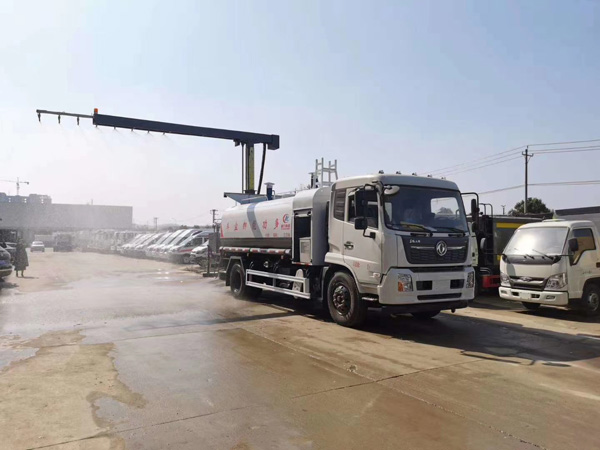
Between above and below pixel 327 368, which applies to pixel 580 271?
above

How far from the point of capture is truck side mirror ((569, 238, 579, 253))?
10.6 meters

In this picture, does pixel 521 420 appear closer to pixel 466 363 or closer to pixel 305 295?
pixel 466 363

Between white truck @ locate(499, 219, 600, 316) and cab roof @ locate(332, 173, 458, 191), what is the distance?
322 centimetres

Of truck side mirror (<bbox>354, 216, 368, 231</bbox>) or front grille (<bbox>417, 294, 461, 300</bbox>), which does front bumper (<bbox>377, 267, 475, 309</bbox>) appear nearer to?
front grille (<bbox>417, 294, 461, 300</bbox>)

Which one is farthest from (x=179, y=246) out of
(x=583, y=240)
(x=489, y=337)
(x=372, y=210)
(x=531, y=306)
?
(x=489, y=337)

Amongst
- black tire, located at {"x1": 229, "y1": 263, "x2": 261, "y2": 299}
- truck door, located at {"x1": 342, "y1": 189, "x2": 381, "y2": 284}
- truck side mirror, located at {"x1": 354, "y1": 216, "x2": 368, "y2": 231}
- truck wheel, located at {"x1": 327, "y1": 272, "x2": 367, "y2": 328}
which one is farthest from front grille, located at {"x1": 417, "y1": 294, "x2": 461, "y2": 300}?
black tire, located at {"x1": 229, "y1": 263, "x2": 261, "y2": 299}

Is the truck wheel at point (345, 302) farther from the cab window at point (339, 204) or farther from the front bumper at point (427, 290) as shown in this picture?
the cab window at point (339, 204)

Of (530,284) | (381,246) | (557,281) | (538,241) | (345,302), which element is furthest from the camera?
(538,241)

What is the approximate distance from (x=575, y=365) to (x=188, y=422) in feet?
18.1

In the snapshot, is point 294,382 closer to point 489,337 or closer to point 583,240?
point 489,337

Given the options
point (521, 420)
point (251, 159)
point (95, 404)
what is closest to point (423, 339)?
point (521, 420)

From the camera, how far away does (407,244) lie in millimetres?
8266

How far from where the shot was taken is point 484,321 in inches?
402

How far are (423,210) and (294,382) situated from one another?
4515 millimetres
